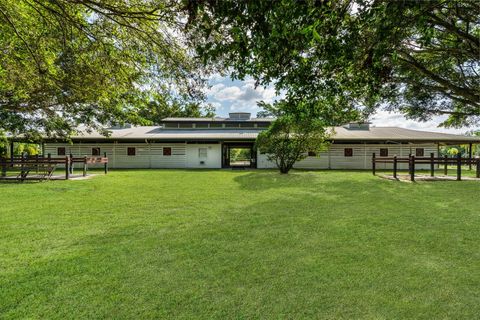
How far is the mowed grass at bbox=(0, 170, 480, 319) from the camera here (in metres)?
2.65

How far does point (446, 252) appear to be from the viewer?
13.2 ft

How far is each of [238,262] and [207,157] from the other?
22268mm

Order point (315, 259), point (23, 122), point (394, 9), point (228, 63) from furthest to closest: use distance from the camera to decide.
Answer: point (23, 122) < point (228, 63) < point (315, 259) < point (394, 9)

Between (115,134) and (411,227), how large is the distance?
26.0 metres

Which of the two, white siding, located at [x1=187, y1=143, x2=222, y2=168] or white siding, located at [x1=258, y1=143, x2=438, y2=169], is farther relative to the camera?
white siding, located at [x1=187, y1=143, x2=222, y2=168]

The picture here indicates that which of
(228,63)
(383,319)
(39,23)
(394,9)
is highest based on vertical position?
(39,23)

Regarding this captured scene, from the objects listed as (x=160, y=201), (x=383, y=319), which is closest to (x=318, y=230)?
(x=383, y=319)

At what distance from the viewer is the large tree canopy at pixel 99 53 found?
4.83 meters

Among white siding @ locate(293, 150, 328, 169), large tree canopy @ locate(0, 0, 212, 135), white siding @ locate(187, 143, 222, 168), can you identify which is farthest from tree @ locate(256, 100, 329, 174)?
large tree canopy @ locate(0, 0, 212, 135)

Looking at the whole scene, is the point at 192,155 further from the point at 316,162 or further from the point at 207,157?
the point at 316,162

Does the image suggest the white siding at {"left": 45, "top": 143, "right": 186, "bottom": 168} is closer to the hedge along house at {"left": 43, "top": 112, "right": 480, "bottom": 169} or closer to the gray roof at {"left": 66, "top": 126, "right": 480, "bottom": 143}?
the hedge along house at {"left": 43, "top": 112, "right": 480, "bottom": 169}

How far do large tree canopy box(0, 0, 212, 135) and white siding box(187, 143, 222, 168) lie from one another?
19.0 m

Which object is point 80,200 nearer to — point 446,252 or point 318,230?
point 318,230

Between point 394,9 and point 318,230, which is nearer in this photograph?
point 394,9
